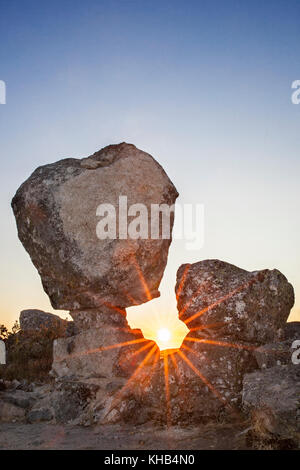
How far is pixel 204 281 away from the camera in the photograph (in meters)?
9.58

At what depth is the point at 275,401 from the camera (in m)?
6.46

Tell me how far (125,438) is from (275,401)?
273 centimetres

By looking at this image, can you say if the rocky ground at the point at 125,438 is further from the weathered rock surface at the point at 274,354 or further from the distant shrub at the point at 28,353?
the distant shrub at the point at 28,353

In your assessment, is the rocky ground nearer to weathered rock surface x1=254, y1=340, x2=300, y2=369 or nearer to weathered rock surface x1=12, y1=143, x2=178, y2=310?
weathered rock surface x1=254, y1=340, x2=300, y2=369

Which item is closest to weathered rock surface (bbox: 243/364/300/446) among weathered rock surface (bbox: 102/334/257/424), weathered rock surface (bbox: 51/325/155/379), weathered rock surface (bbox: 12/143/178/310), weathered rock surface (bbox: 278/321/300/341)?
weathered rock surface (bbox: 102/334/257/424)

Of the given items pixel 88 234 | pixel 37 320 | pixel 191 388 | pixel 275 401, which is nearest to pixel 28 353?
pixel 37 320

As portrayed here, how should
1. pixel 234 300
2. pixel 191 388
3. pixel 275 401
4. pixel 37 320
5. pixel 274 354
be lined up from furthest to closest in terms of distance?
pixel 37 320 → pixel 234 300 → pixel 191 388 → pixel 274 354 → pixel 275 401

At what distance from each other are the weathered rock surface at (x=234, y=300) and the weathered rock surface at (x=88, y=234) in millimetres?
1250

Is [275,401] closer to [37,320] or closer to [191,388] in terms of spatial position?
[191,388]

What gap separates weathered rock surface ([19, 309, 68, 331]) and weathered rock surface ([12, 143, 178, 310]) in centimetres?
902

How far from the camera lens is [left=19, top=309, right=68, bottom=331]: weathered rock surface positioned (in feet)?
63.9

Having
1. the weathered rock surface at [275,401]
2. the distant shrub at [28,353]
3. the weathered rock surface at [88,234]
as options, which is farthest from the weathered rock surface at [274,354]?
the distant shrub at [28,353]

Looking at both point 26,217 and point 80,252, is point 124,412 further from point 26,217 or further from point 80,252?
point 26,217
